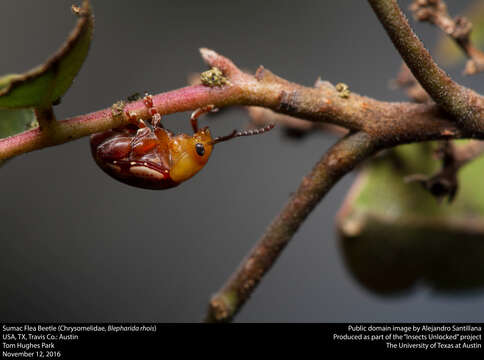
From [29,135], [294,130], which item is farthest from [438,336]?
[29,135]

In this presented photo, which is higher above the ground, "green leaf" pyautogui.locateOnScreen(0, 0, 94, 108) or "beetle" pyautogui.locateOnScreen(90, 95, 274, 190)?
"green leaf" pyautogui.locateOnScreen(0, 0, 94, 108)

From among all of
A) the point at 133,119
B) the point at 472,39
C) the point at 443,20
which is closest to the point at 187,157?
the point at 133,119

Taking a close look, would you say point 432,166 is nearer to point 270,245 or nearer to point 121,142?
point 270,245

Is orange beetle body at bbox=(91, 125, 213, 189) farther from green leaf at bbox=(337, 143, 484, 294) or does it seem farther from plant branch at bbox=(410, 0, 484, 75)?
green leaf at bbox=(337, 143, 484, 294)

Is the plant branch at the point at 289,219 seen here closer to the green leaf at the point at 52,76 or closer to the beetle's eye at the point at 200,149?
the beetle's eye at the point at 200,149

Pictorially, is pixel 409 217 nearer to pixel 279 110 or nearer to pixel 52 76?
Result: pixel 279 110

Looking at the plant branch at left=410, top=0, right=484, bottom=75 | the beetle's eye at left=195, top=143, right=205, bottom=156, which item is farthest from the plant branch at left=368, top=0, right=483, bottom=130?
the beetle's eye at left=195, top=143, right=205, bottom=156

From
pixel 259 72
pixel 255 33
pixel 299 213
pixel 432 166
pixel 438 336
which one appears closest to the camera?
pixel 259 72
